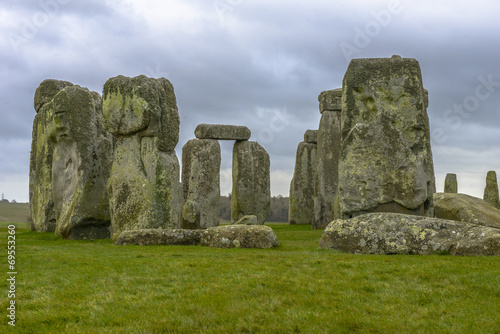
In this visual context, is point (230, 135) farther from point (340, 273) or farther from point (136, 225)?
point (340, 273)

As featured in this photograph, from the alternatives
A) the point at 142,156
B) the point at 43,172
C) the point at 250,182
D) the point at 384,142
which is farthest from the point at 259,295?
the point at 250,182

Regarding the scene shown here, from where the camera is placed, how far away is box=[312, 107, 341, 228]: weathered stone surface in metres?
20.8

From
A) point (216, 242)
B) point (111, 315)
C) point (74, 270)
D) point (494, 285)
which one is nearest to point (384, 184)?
point (216, 242)

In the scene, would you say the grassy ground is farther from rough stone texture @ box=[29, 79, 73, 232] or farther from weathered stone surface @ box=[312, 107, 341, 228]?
weathered stone surface @ box=[312, 107, 341, 228]

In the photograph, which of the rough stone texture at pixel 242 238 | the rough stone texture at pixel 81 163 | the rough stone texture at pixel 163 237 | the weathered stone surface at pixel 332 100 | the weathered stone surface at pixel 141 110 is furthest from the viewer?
the weathered stone surface at pixel 332 100

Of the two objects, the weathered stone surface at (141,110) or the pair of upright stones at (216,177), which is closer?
the weathered stone surface at (141,110)

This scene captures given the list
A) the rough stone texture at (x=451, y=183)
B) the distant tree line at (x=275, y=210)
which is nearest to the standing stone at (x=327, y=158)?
the rough stone texture at (x=451, y=183)

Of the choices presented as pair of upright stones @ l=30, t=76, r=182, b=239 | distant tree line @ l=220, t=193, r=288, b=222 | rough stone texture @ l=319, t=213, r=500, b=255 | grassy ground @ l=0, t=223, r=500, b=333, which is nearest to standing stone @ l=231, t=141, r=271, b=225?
pair of upright stones @ l=30, t=76, r=182, b=239

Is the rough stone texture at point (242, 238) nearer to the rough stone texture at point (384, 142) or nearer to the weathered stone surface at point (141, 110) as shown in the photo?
the rough stone texture at point (384, 142)

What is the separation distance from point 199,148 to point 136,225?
1032cm

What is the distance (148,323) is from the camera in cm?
476

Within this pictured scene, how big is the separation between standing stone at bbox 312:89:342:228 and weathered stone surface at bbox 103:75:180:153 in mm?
9554

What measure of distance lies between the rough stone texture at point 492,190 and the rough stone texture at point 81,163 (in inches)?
808

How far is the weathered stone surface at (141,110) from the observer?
1231 cm
